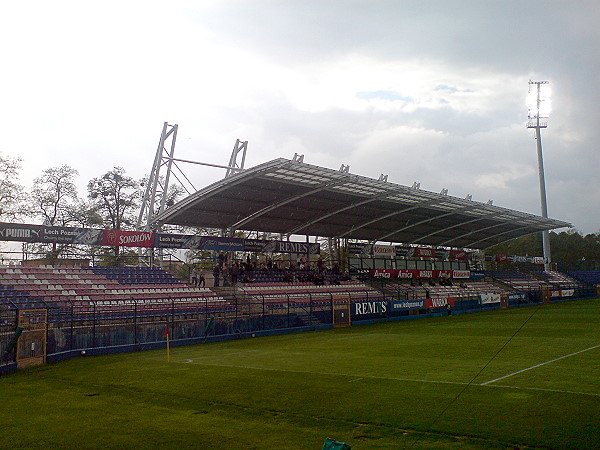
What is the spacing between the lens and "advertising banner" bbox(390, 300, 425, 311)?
135 feet

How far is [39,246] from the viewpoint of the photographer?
168ft

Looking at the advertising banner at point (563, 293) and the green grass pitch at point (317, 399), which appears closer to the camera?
the green grass pitch at point (317, 399)

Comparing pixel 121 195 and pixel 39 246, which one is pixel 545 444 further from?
pixel 121 195

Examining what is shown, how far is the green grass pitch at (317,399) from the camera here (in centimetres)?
907

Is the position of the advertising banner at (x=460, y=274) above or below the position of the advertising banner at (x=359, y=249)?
below

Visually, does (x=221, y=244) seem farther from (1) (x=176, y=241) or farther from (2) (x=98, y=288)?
(2) (x=98, y=288)

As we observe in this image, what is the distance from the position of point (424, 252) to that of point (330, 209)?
19.8 meters

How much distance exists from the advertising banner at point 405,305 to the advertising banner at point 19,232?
25.9 metres

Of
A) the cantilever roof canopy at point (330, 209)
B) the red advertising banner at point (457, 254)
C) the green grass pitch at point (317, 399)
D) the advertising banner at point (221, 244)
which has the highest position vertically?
the cantilever roof canopy at point (330, 209)

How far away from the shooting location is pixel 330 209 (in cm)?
4556

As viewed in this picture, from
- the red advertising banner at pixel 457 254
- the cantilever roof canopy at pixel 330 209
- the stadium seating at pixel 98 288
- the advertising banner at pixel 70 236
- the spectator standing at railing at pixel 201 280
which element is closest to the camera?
the stadium seating at pixel 98 288

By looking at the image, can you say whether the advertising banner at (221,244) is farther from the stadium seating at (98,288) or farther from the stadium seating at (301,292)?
the stadium seating at (98,288)

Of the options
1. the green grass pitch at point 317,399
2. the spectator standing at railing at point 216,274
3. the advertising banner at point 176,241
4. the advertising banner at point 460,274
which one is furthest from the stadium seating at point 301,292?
the advertising banner at point 460,274

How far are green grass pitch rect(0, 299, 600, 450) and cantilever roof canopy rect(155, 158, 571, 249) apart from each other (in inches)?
629
